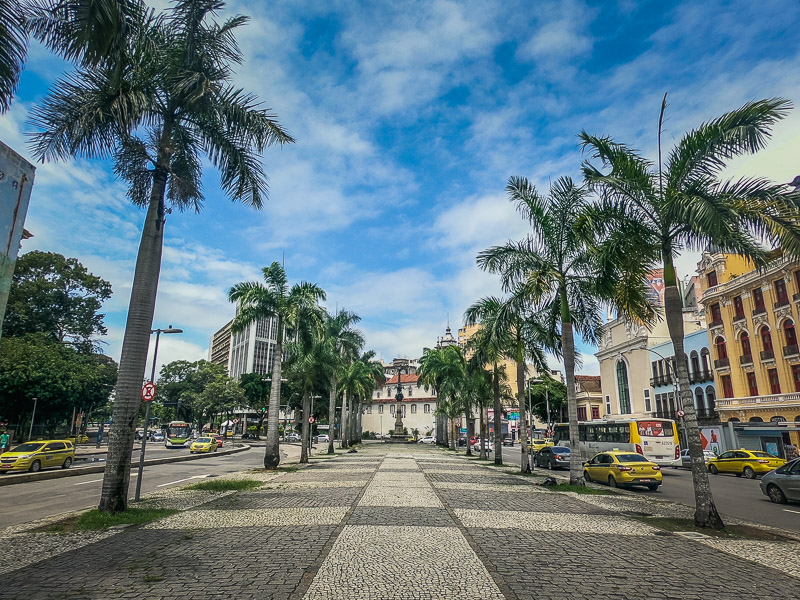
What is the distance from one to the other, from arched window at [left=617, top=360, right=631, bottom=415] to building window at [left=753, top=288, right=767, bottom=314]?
23785mm

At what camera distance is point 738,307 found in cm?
4041

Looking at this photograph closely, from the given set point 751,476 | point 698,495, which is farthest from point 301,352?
point 751,476

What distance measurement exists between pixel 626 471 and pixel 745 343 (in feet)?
95.0

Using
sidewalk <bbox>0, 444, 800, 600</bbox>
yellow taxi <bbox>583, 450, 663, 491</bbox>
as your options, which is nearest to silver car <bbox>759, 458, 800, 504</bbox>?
yellow taxi <bbox>583, 450, 663, 491</bbox>

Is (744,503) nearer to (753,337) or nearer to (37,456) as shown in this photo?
(37,456)

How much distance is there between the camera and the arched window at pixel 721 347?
139ft

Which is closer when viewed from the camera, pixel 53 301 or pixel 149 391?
pixel 149 391

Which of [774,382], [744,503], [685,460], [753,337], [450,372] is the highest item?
[753,337]

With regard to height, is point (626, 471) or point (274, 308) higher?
point (274, 308)

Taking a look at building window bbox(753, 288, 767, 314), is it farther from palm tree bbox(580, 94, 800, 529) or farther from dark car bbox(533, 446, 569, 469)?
palm tree bbox(580, 94, 800, 529)

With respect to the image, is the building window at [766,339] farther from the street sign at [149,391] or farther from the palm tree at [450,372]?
the street sign at [149,391]

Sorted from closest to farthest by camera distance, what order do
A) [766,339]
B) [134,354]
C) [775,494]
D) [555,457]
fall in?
1. [134,354]
2. [775,494]
3. [555,457]
4. [766,339]

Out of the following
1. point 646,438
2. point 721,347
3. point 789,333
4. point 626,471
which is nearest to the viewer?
point 626,471

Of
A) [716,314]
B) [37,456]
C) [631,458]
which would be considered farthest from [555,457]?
[37,456]
